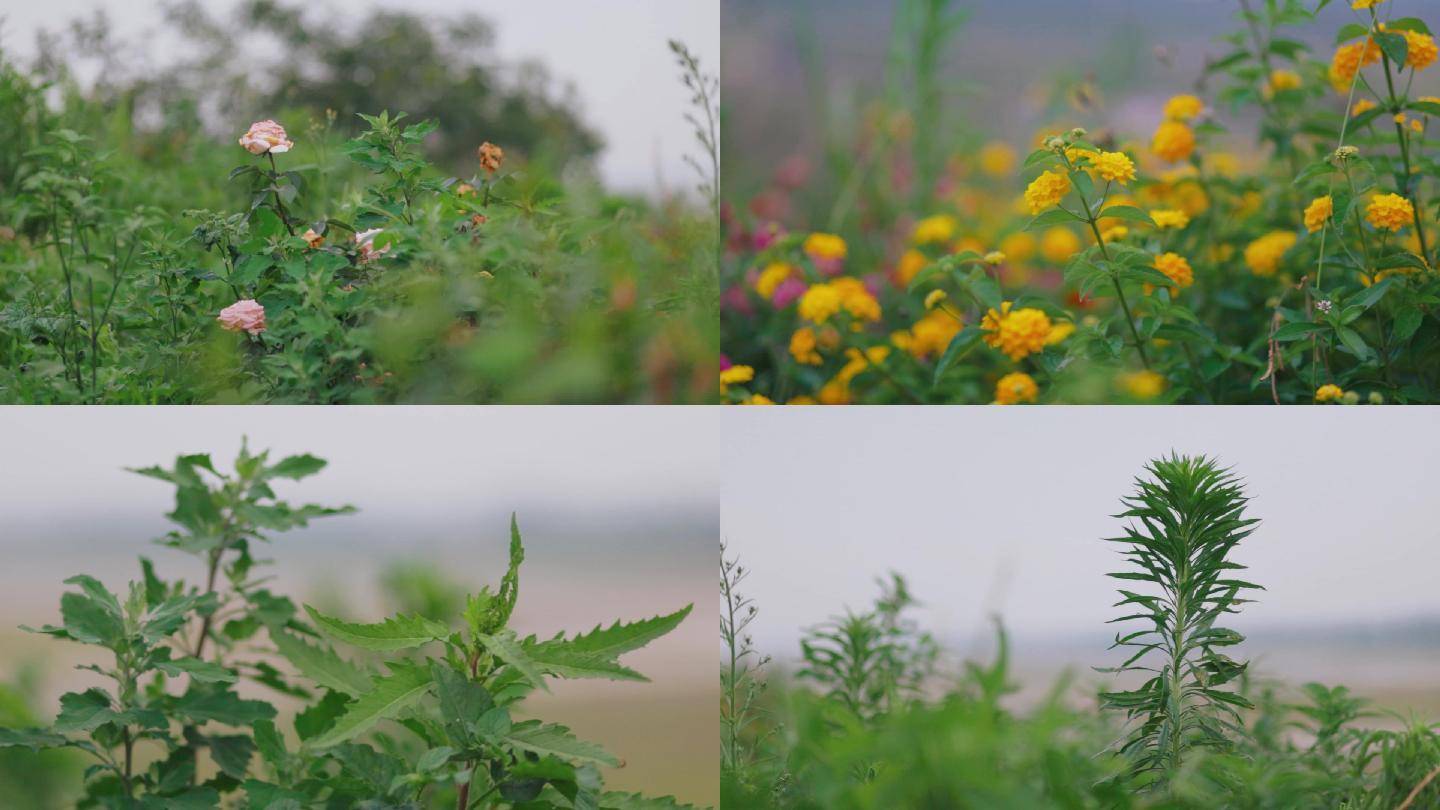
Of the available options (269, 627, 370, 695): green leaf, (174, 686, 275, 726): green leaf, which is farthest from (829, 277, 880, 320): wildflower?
(174, 686, 275, 726): green leaf

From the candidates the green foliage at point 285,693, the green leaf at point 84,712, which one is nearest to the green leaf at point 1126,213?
the green foliage at point 285,693

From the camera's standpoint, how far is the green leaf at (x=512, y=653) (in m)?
1.11

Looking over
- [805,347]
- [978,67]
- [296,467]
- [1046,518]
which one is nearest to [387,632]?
[296,467]

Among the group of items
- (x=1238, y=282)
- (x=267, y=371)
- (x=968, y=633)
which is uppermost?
(x=1238, y=282)

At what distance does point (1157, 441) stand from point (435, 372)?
97 cm

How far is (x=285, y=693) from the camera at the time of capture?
148 centimetres

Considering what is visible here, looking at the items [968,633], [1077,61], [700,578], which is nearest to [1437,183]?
[1077,61]

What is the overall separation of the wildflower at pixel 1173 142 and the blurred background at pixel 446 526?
0.80 m

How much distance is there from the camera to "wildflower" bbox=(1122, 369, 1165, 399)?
1.53 metres

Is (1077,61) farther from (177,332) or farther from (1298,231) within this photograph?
(177,332)

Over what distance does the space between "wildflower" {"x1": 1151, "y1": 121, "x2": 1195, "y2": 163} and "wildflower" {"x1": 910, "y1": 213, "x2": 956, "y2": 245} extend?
Result: 0.35 meters

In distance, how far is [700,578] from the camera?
58.8 inches

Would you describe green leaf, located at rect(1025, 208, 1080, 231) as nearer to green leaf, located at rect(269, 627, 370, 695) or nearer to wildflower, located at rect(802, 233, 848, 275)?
wildflower, located at rect(802, 233, 848, 275)

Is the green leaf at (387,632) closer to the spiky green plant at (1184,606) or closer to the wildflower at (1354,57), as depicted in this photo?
the spiky green plant at (1184,606)
